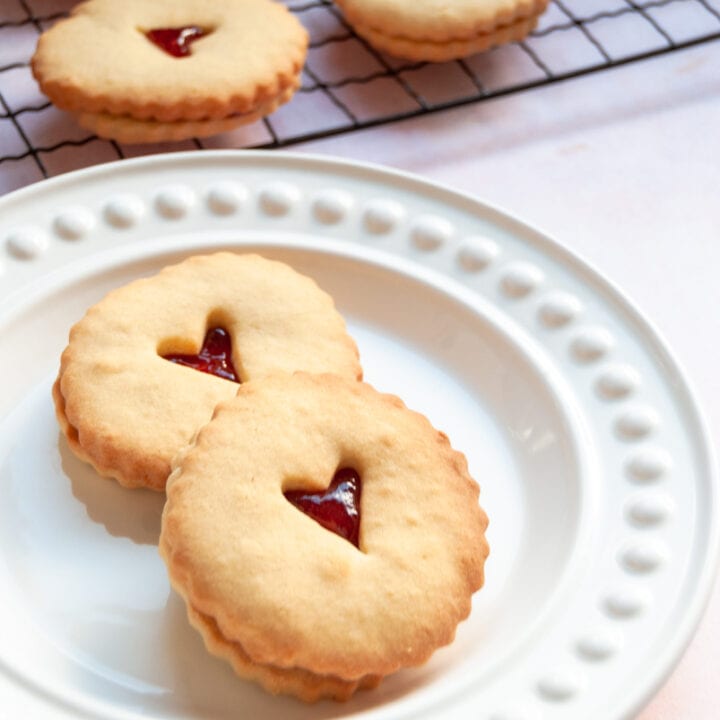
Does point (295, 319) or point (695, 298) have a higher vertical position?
point (295, 319)

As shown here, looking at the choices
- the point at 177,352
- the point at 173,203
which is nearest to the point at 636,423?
the point at 177,352

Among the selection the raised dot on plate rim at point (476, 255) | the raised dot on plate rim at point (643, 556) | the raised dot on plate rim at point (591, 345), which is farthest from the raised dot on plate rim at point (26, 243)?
the raised dot on plate rim at point (643, 556)

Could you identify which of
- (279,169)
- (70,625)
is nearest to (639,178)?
(279,169)

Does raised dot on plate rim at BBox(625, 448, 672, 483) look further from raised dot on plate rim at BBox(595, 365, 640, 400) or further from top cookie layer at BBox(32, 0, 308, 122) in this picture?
top cookie layer at BBox(32, 0, 308, 122)

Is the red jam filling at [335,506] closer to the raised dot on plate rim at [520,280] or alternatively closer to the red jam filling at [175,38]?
the raised dot on plate rim at [520,280]

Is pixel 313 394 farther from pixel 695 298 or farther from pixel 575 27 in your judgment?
pixel 575 27

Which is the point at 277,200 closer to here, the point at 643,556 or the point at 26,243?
the point at 26,243
